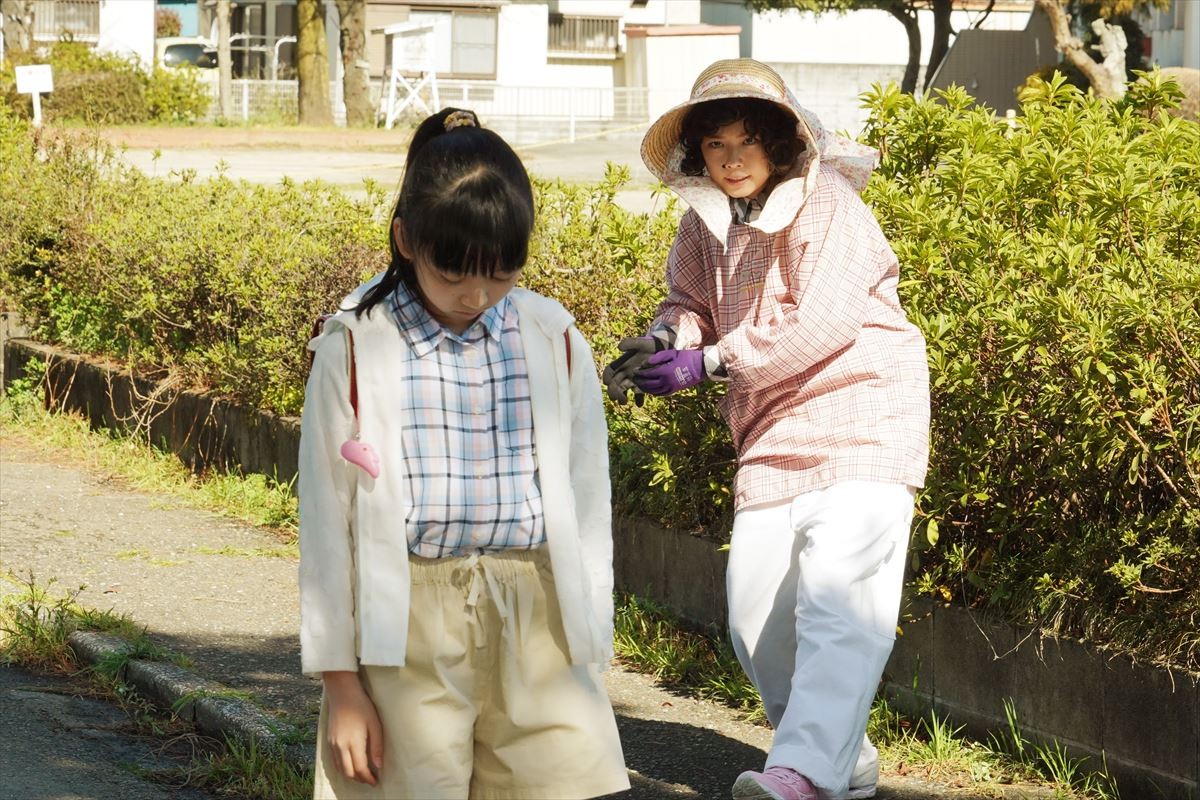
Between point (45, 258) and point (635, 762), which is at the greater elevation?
point (45, 258)

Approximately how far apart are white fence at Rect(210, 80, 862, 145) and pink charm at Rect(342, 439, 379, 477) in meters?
34.7

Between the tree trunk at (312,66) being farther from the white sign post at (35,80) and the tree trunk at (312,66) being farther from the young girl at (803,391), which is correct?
the young girl at (803,391)

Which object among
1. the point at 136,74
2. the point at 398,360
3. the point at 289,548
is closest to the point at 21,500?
the point at 289,548

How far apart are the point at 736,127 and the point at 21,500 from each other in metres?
5.00

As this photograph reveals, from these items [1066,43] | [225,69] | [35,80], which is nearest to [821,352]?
[35,80]

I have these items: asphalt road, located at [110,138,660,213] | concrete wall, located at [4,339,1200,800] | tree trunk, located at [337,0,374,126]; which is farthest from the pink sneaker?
tree trunk, located at [337,0,374,126]

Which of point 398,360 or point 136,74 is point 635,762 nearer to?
point 398,360

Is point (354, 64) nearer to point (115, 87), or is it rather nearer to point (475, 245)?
point (115, 87)

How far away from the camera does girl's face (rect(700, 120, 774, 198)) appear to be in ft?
12.7

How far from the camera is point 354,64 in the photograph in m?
37.6

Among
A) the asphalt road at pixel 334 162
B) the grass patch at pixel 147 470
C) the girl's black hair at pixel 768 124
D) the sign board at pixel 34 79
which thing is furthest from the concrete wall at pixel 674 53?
the girl's black hair at pixel 768 124

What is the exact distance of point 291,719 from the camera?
4.71m

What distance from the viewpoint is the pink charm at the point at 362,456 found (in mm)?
2598

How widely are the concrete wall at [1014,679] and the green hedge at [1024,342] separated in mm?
79
